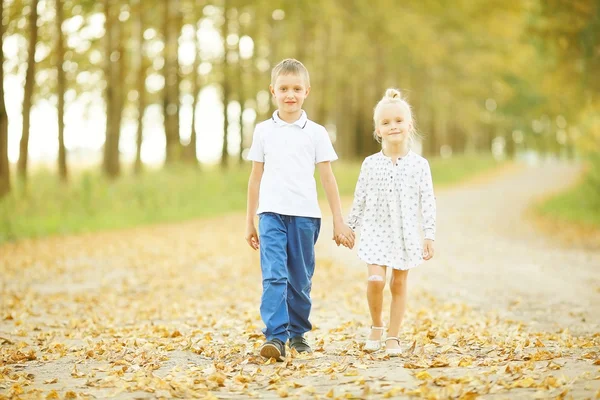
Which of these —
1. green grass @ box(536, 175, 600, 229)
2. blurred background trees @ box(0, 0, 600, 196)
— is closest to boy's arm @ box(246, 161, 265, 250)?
blurred background trees @ box(0, 0, 600, 196)

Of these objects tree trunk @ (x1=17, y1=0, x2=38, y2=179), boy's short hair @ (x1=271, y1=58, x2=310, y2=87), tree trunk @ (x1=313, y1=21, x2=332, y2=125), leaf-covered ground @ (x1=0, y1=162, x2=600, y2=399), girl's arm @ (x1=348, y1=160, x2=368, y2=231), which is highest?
tree trunk @ (x1=313, y1=21, x2=332, y2=125)

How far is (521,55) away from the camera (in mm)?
43344

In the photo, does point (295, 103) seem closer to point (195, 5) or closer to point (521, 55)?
point (195, 5)

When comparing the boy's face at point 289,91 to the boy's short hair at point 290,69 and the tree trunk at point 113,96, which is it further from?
the tree trunk at point 113,96

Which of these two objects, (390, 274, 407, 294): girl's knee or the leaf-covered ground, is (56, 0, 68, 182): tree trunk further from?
(390, 274, 407, 294): girl's knee

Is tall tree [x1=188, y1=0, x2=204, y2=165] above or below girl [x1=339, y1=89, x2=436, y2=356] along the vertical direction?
above

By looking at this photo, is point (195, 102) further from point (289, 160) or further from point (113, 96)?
point (289, 160)

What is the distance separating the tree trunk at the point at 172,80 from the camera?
25469 mm

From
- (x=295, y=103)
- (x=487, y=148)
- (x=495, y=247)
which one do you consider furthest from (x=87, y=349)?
(x=487, y=148)

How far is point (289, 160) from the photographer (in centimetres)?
568

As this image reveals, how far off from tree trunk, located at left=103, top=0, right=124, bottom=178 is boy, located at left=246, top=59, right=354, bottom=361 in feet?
56.8

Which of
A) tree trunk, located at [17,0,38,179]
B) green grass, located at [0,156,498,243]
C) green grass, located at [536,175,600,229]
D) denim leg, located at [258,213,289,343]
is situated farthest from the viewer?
green grass, located at [536,175,600,229]

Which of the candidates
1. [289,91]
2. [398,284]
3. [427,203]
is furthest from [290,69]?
[398,284]

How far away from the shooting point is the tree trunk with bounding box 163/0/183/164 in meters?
25.5
